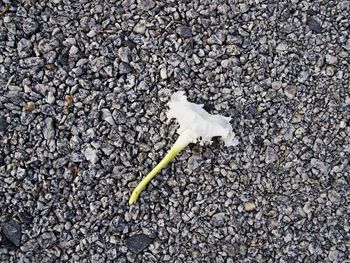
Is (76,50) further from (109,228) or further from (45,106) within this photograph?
(109,228)

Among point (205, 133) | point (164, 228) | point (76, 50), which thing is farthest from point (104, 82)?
point (164, 228)

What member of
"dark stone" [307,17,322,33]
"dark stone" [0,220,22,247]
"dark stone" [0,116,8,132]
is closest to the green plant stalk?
"dark stone" [0,220,22,247]

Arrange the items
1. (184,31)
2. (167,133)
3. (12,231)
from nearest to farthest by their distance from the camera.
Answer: (12,231) → (167,133) → (184,31)

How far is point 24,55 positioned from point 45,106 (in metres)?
0.29

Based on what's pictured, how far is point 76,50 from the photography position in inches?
116

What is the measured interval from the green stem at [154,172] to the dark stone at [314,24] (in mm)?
1010

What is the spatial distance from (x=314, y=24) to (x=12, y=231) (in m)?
1.91

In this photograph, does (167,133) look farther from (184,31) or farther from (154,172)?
(184,31)

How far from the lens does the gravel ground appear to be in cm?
280

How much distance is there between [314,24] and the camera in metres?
3.11

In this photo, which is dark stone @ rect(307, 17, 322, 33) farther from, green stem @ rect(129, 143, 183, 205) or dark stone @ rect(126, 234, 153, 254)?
dark stone @ rect(126, 234, 153, 254)

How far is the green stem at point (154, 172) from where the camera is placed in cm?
280

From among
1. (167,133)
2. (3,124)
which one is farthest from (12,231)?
(167,133)

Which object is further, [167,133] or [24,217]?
[167,133]
